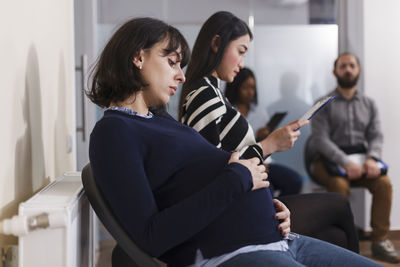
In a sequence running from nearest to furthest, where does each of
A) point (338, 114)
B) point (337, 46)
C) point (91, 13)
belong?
point (91, 13) < point (338, 114) < point (337, 46)

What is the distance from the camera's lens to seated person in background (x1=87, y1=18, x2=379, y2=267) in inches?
44.4

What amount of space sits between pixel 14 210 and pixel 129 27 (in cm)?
53

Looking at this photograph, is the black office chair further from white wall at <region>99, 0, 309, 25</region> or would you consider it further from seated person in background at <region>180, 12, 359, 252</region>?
white wall at <region>99, 0, 309, 25</region>

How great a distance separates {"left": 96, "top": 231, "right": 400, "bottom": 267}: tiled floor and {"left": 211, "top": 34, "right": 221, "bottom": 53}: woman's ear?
184cm

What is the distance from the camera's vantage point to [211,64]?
188 centimetres

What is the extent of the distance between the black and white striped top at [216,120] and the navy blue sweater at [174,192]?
0.42m

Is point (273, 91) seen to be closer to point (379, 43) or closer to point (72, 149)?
point (379, 43)

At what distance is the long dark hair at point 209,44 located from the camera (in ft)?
6.13

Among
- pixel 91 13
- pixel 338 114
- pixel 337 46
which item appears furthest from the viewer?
pixel 337 46

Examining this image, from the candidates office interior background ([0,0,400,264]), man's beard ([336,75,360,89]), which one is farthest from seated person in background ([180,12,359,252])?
man's beard ([336,75,360,89])

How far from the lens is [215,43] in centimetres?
189

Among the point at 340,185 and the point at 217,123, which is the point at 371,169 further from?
the point at 217,123

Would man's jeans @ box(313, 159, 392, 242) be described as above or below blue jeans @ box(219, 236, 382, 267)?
below

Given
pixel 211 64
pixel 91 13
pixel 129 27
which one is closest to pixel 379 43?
pixel 91 13
